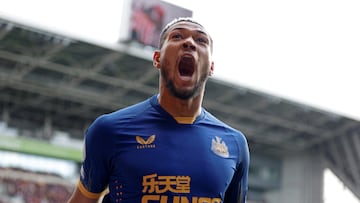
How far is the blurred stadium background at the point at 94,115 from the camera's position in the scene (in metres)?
27.9

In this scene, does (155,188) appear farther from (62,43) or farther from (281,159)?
(281,159)

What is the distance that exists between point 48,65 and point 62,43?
2.27m

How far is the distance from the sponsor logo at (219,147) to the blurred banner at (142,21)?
2488 centimetres

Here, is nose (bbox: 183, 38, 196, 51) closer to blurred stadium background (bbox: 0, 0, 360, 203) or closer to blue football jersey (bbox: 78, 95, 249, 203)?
blue football jersey (bbox: 78, 95, 249, 203)

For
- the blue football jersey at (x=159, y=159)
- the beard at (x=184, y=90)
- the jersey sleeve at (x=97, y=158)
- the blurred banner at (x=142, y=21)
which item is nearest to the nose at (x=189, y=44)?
the beard at (x=184, y=90)

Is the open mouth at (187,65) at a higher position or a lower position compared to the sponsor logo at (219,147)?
higher

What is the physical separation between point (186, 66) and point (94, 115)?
33.7m

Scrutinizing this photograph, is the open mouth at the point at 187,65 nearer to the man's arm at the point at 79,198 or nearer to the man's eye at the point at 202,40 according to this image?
the man's eye at the point at 202,40

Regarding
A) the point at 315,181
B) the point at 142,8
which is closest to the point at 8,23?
the point at 142,8

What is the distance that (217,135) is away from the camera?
257 cm

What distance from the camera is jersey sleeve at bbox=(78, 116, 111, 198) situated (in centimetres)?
245

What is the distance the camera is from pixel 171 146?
2438 mm

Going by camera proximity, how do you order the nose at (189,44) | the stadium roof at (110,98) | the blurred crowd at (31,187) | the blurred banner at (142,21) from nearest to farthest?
the nose at (189,44) → the blurred banner at (142,21) → the stadium roof at (110,98) → the blurred crowd at (31,187)

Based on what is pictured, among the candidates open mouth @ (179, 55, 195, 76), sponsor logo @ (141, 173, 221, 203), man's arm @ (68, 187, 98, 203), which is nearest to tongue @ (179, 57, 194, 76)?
open mouth @ (179, 55, 195, 76)
